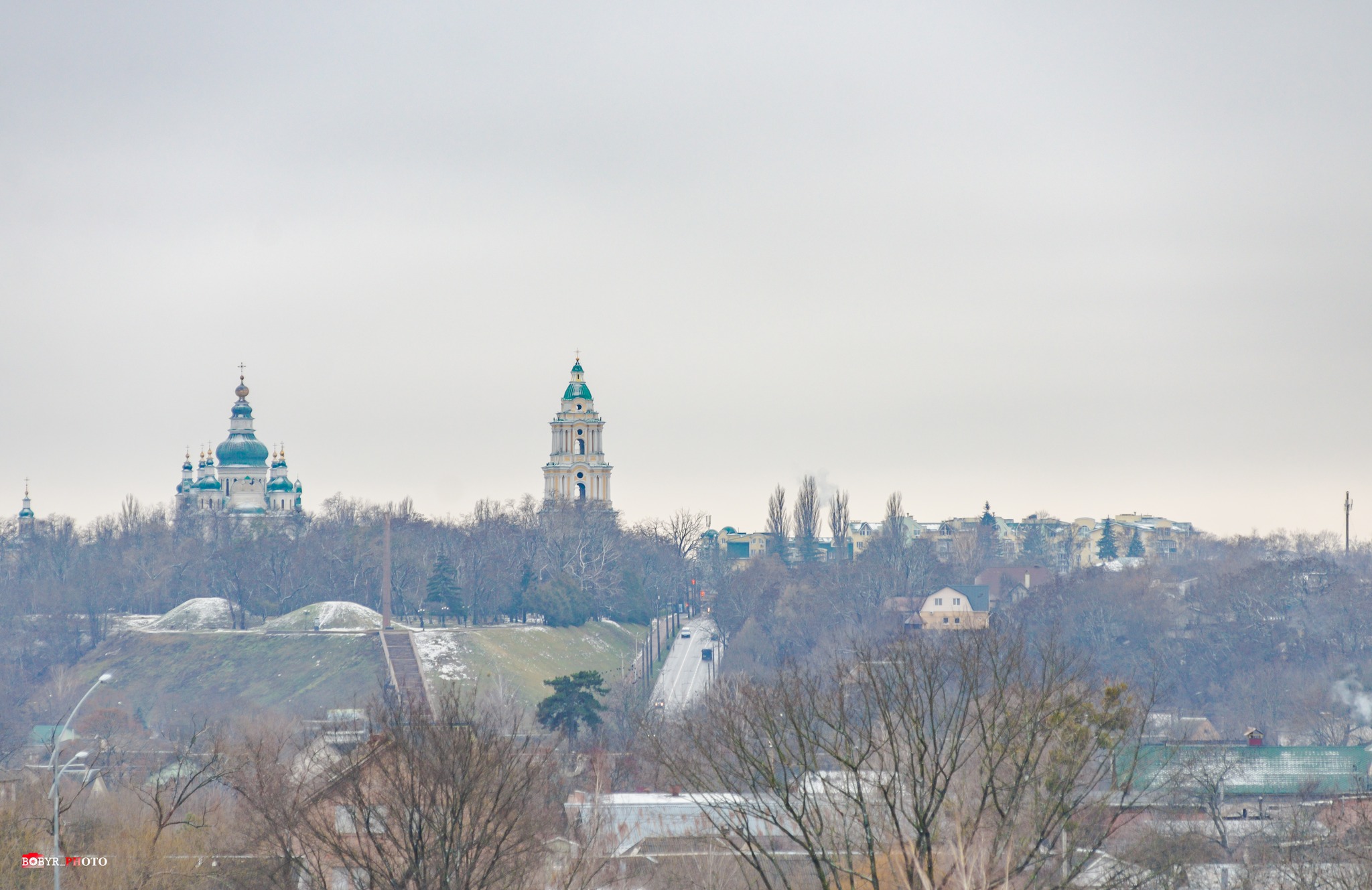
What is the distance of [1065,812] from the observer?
30453 mm

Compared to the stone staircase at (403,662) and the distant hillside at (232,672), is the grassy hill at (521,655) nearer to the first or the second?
the stone staircase at (403,662)

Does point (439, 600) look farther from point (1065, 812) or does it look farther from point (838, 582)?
point (1065, 812)

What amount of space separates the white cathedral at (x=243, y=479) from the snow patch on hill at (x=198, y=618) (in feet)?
157

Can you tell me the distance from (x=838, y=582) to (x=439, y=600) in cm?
2553

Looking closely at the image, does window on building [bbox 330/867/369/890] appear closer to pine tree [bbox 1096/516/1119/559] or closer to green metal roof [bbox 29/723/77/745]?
green metal roof [bbox 29/723/77/745]

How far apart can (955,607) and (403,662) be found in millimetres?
37476

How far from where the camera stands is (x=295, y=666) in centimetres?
11106

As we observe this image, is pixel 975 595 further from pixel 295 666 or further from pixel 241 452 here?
pixel 241 452

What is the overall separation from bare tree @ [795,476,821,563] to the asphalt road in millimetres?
13463

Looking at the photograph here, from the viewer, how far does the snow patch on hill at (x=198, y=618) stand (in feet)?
397

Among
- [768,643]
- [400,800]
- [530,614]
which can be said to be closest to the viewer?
[400,800]

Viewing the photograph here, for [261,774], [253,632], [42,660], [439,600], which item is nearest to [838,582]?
[439,600]

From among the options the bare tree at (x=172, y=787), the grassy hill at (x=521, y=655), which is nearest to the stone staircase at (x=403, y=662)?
the grassy hill at (x=521, y=655)

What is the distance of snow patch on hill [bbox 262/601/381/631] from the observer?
11744 centimetres
